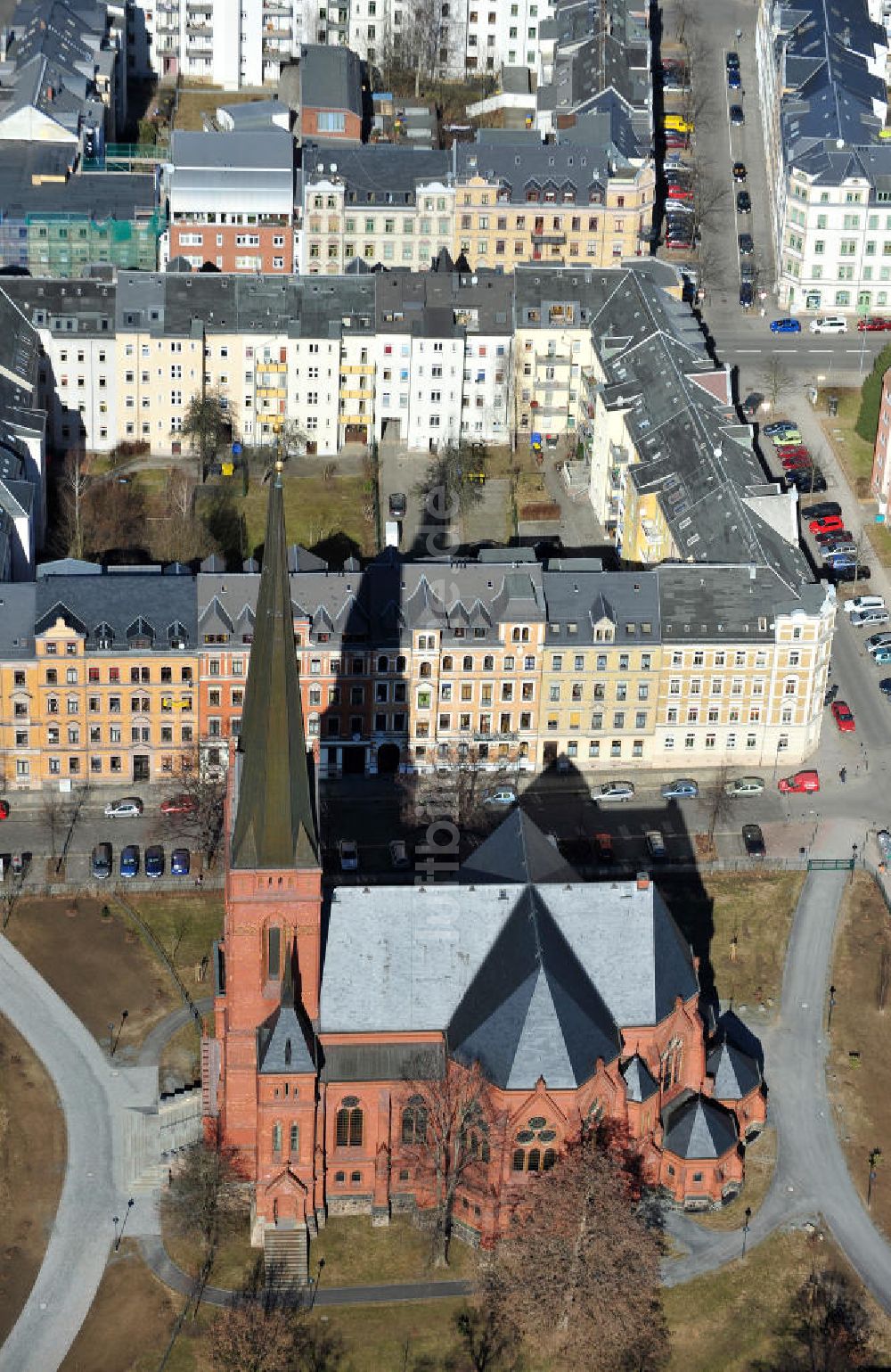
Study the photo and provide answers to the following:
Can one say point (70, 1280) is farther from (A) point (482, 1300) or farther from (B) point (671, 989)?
(B) point (671, 989)

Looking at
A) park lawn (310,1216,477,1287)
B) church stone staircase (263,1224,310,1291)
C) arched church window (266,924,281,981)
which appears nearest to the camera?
arched church window (266,924,281,981)

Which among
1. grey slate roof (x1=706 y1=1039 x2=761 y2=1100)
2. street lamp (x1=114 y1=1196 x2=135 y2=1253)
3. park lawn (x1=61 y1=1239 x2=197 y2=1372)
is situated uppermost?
grey slate roof (x1=706 y1=1039 x2=761 y2=1100)

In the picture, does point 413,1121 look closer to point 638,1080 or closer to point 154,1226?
point 638,1080

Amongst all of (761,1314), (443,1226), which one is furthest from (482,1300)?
(761,1314)

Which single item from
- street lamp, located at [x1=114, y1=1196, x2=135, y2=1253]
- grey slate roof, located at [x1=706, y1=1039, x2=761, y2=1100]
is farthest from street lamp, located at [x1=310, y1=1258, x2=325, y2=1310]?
grey slate roof, located at [x1=706, y1=1039, x2=761, y2=1100]

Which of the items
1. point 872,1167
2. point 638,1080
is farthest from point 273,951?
point 872,1167

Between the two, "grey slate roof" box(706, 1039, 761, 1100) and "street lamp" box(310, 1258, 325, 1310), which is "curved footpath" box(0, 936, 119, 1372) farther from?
"grey slate roof" box(706, 1039, 761, 1100)

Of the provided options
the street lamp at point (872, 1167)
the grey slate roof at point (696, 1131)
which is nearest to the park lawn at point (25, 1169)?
the grey slate roof at point (696, 1131)
